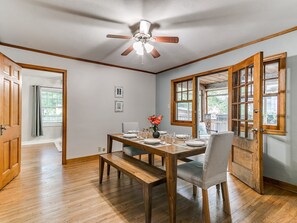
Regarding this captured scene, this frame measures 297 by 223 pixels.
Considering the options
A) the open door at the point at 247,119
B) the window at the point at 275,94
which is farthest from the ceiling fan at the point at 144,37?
the window at the point at 275,94

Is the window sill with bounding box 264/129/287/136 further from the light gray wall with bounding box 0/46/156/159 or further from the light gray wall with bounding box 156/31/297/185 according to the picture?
the light gray wall with bounding box 0/46/156/159

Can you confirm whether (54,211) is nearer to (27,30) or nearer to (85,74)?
(27,30)

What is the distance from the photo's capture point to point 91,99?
13.2ft

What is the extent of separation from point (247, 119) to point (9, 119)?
12.9ft

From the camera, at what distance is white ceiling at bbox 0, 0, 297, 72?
193 cm

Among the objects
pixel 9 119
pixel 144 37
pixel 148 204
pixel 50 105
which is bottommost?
pixel 148 204

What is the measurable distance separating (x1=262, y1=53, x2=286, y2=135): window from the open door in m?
0.36

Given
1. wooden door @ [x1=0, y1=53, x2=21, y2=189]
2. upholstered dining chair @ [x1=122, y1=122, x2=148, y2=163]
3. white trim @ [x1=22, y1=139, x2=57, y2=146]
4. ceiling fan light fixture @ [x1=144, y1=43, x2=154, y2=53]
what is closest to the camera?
ceiling fan light fixture @ [x1=144, y1=43, x2=154, y2=53]

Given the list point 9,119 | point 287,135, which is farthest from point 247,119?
point 9,119

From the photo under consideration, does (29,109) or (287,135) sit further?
(29,109)

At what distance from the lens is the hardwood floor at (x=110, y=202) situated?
1.82 meters

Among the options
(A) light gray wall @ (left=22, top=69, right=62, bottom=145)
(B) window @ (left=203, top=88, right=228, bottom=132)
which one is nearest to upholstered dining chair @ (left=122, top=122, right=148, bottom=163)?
(A) light gray wall @ (left=22, top=69, right=62, bottom=145)

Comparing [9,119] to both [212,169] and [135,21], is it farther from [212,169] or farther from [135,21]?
[212,169]

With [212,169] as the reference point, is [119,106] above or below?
above
